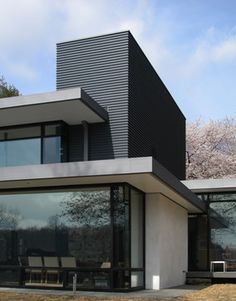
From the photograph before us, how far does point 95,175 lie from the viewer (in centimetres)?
1390

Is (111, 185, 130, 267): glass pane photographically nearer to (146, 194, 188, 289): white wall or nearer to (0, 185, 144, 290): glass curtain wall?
(0, 185, 144, 290): glass curtain wall

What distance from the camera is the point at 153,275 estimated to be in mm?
16312

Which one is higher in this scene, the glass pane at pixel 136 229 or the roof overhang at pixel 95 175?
the roof overhang at pixel 95 175

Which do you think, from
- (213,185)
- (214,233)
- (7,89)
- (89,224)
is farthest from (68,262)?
(7,89)

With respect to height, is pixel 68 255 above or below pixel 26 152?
below

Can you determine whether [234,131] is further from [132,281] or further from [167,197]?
[132,281]

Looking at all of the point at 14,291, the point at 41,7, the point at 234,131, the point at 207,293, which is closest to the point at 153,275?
the point at 207,293

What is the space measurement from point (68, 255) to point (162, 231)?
328 cm

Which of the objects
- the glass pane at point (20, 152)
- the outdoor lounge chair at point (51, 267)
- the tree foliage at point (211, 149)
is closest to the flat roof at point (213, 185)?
the glass pane at point (20, 152)

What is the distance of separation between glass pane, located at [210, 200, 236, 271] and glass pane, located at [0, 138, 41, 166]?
26.4ft

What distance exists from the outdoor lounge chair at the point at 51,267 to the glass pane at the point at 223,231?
28.8ft

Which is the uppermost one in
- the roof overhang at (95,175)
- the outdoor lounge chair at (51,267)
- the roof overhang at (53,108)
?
the roof overhang at (53,108)

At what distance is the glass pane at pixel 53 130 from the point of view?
59.2 feet

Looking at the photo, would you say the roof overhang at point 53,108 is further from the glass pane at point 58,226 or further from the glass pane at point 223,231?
the glass pane at point 223,231
